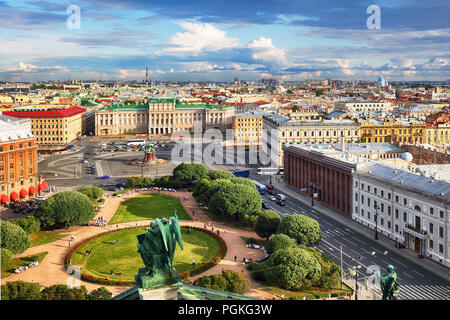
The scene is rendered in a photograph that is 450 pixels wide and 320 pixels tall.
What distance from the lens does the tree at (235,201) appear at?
69.4 m

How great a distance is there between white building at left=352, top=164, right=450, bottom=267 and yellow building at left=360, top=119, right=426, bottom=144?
57.8m

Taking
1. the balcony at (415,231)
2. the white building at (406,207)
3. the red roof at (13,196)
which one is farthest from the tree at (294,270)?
the red roof at (13,196)

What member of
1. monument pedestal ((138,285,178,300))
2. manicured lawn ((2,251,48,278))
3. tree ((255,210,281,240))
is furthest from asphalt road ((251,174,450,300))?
manicured lawn ((2,251,48,278))

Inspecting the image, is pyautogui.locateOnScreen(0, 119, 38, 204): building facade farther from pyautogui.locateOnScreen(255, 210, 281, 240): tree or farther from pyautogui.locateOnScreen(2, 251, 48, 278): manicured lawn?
pyautogui.locateOnScreen(255, 210, 281, 240): tree

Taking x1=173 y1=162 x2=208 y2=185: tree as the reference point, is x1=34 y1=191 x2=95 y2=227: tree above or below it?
below

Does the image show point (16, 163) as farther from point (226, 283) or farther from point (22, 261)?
point (226, 283)

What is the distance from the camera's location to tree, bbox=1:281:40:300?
4059 centimetres

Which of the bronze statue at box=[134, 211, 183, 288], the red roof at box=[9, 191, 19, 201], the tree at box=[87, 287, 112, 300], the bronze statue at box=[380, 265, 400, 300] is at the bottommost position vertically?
the tree at box=[87, 287, 112, 300]

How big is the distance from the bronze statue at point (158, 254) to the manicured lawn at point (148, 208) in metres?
54.8

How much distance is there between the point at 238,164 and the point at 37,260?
7549 centimetres

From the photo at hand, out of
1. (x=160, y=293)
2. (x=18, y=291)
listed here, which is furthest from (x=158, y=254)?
(x=18, y=291)

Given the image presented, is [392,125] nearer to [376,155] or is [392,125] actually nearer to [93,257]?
[376,155]
